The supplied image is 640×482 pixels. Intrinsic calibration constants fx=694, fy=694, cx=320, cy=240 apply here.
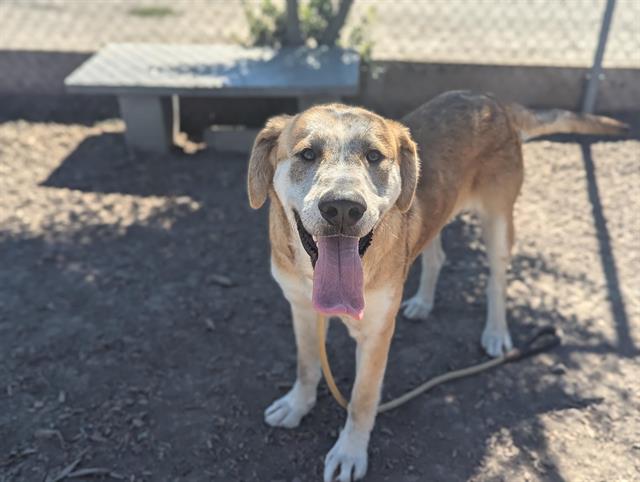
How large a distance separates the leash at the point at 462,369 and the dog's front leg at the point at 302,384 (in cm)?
7

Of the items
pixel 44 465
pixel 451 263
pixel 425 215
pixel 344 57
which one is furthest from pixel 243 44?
pixel 44 465

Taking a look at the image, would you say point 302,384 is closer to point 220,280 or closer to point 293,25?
point 220,280

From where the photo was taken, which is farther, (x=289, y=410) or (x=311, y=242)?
(x=289, y=410)

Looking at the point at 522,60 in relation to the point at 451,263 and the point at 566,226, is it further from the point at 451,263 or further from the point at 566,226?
the point at 451,263

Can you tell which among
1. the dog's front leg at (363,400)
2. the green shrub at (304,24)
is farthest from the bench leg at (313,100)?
the dog's front leg at (363,400)

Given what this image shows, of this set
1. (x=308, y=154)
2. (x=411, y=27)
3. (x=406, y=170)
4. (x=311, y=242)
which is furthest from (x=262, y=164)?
(x=411, y=27)

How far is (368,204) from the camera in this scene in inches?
103

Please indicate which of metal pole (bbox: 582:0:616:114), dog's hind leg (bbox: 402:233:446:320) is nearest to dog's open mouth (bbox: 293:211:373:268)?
dog's hind leg (bbox: 402:233:446:320)

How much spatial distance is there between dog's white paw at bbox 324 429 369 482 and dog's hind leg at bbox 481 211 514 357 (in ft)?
3.85

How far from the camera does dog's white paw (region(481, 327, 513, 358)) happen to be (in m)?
4.17

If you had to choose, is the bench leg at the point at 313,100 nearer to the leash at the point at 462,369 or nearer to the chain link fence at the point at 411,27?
the chain link fence at the point at 411,27

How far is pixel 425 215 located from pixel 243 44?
4246mm

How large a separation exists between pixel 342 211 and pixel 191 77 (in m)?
4.03

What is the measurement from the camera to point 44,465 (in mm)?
3410
